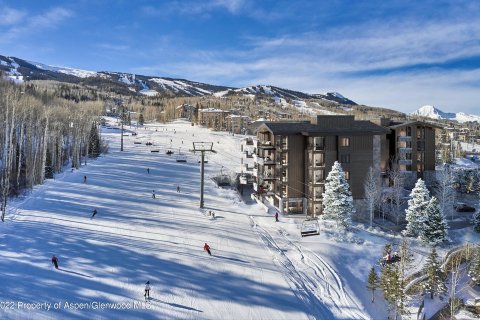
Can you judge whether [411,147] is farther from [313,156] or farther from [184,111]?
[184,111]

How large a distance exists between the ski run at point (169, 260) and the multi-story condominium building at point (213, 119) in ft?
303

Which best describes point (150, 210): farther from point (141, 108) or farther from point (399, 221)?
point (141, 108)

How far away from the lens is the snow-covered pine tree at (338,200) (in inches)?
1519

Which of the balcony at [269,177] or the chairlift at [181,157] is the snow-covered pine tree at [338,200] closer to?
the balcony at [269,177]

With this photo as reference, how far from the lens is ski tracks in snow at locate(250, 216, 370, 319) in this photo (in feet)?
78.4

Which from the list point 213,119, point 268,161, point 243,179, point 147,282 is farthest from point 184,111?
point 147,282

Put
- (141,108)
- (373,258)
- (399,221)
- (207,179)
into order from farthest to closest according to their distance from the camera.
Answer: (141,108), (207,179), (399,221), (373,258)

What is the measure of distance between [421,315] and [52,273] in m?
27.8

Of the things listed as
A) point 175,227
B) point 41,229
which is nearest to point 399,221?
point 175,227

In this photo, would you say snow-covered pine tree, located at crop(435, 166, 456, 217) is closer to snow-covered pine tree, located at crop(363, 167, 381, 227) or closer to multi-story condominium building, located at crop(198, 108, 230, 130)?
snow-covered pine tree, located at crop(363, 167, 381, 227)

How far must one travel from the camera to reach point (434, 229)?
36.5 metres

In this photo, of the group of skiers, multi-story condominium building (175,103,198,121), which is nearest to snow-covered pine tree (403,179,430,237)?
the group of skiers

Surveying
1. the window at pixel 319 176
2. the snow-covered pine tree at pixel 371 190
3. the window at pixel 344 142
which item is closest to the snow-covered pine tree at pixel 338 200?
the snow-covered pine tree at pixel 371 190

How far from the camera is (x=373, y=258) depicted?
109 feet
